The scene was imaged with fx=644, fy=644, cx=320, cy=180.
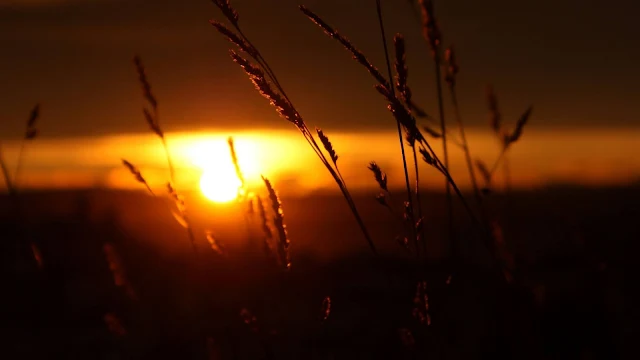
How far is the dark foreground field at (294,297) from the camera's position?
2.08 m

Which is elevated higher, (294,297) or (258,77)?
(258,77)

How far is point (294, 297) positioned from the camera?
4.86m

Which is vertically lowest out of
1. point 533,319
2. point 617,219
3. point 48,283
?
point 617,219

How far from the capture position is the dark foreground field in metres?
2.08

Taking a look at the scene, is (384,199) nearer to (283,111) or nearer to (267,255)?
(283,111)

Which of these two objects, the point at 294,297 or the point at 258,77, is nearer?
the point at 258,77

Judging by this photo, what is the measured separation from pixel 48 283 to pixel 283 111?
1193 millimetres

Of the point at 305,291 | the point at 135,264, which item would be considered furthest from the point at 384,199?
the point at 135,264

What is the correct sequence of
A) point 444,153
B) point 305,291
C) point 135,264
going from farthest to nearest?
1. point 135,264
2. point 305,291
3. point 444,153

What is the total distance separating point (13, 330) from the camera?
5.79 m

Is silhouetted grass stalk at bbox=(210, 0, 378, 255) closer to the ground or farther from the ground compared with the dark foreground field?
farther from the ground

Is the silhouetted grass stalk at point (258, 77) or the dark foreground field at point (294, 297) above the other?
the silhouetted grass stalk at point (258, 77)

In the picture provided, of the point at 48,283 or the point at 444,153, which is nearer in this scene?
the point at 444,153

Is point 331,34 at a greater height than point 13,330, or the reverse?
point 331,34
